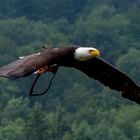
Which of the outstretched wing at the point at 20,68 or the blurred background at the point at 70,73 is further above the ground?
A: the outstretched wing at the point at 20,68

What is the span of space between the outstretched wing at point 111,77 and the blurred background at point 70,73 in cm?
2332

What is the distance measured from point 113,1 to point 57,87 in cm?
2961

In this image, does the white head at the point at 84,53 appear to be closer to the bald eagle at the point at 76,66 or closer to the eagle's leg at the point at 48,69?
the bald eagle at the point at 76,66

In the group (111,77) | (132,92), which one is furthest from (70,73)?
(111,77)

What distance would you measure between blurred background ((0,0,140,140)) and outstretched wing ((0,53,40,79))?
82.9ft

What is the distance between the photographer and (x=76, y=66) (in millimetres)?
13289

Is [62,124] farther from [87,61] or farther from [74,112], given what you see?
[87,61]

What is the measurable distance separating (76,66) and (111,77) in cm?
80

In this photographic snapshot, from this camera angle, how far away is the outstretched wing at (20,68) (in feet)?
38.0

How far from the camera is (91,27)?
84500 mm

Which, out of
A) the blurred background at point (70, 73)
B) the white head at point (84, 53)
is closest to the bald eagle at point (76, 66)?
the white head at point (84, 53)

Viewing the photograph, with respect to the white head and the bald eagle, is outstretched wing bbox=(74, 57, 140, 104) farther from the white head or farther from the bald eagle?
the white head

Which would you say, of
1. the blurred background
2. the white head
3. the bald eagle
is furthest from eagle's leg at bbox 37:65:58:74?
the blurred background

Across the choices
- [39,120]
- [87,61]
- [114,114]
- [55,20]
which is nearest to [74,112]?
[114,114]
